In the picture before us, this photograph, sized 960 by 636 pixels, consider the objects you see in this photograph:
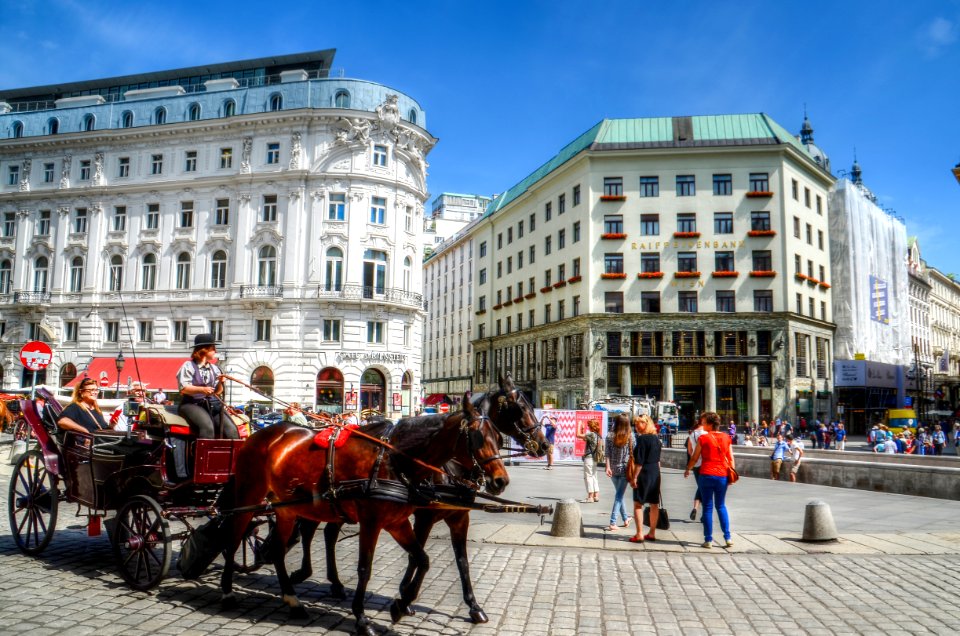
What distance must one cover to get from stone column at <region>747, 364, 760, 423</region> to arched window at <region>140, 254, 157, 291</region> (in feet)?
132

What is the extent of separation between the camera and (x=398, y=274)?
44.4m

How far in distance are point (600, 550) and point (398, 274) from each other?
35317 mm

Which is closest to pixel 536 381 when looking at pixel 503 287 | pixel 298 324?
pixel 503 287

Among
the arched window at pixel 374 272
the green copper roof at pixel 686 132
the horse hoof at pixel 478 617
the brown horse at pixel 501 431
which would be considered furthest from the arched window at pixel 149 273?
the horse hoof at pixel 478 617

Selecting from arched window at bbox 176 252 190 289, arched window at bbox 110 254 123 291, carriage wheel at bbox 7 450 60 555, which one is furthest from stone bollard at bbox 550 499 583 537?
arched window at bbox 110 254 123 291

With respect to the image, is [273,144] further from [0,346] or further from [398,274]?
[0,346]

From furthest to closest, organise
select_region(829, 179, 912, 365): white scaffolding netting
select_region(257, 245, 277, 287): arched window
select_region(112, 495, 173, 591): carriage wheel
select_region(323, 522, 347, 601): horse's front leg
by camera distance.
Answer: select_region(829, 179, 912, 365): white scaffolding netting
select_region(257, 245, 277, 287): arched window
select_region(323, 522, 347, 601): horse's front leg
select_region(112, 495, 173, 591): carriage wheel

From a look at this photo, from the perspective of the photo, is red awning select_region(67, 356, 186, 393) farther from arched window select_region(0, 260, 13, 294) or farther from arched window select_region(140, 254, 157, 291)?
arched window select_region(0, 260, 13, 294)

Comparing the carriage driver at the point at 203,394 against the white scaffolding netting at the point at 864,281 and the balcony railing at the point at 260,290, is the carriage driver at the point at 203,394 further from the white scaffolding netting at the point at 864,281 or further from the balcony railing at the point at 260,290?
the white scaffolding netting at the point at 864,281

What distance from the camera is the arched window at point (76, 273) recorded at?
46.6 m

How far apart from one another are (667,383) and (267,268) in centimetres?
2762

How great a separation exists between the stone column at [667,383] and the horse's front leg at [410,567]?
139ft

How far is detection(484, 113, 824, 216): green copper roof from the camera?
49375 mm

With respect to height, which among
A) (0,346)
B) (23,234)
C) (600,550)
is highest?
(23,234)
